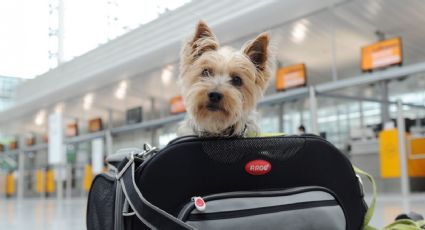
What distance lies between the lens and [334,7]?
36.3ft

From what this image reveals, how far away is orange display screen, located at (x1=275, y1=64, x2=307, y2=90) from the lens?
12.8 meters

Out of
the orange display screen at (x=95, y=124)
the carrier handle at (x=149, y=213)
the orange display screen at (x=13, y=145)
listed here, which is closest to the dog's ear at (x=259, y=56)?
the carrier handle at (x=149, y=213)

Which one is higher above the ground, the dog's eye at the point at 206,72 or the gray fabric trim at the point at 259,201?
the dog's eye at the point at 206,72

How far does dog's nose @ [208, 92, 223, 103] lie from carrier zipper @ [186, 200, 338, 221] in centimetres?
51

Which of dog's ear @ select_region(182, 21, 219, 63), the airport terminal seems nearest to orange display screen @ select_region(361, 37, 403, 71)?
the airport terminal

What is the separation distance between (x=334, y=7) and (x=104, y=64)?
8515mm

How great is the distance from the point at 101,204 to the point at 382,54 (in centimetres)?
1021

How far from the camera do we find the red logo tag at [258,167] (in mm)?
1762

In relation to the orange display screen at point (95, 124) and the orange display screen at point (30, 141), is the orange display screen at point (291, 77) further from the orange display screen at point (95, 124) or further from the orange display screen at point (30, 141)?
the orange display screen at point (30, 141)

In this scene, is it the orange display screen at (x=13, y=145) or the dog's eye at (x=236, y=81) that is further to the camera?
the orange display screen at (x=13, y=145)

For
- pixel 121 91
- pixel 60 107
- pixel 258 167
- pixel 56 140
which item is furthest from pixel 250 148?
pixel 60 107

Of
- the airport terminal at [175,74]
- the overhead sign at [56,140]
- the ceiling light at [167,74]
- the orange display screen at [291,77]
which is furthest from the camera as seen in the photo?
the ceiling light at [167,74]

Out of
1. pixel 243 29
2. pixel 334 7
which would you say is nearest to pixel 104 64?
pixel 243 29

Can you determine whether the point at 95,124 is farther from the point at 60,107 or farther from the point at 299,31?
the point at 299,31
